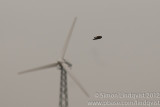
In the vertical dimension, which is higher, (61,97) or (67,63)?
(67,63)

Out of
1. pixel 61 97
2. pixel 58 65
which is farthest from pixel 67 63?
pixel 61 97

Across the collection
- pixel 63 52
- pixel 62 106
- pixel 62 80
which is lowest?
pixel 62 106

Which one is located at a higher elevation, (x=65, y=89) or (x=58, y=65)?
(x=58, y=65)

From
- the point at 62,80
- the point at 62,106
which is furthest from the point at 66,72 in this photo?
the point at 62,106

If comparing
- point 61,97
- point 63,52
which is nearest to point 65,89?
point 61,97

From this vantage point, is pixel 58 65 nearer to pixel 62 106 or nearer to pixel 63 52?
pixel 63 52

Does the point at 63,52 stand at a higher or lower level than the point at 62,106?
higher

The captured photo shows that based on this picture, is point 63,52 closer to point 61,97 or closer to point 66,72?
point 66,72
